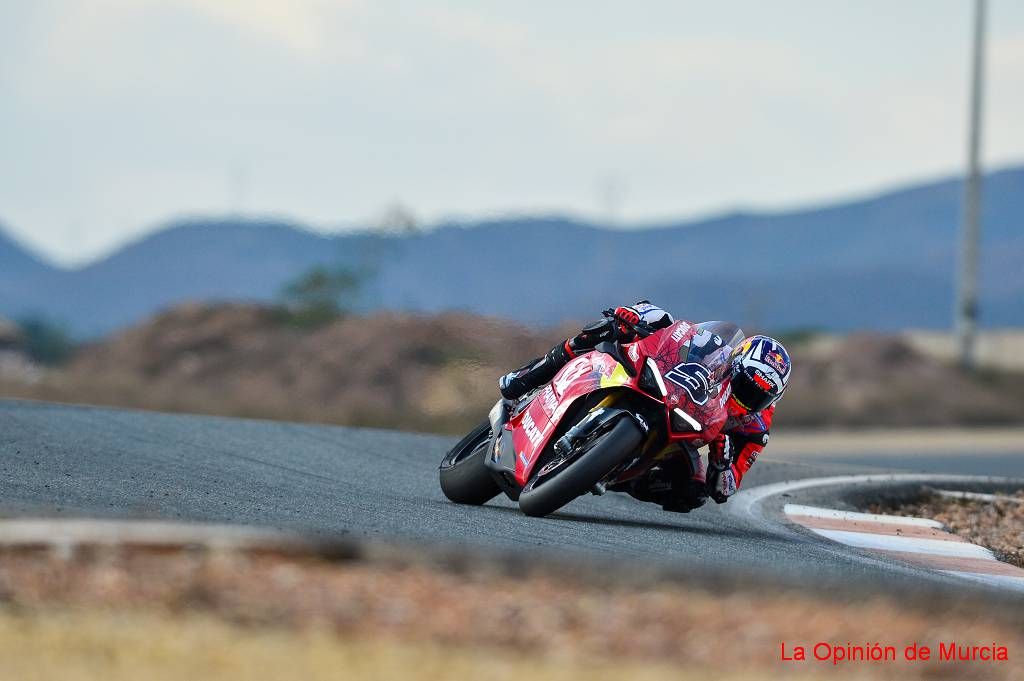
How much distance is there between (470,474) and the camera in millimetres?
9828

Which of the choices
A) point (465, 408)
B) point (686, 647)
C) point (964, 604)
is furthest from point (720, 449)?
point (465, 408)

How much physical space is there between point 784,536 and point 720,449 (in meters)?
0.68

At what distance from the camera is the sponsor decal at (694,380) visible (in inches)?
352

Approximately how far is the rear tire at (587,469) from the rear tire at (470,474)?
0.87 metres

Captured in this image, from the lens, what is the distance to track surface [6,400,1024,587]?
7566 millimetres

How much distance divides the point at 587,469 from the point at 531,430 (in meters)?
0.73

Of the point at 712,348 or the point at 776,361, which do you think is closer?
Answer: the point at 712,348

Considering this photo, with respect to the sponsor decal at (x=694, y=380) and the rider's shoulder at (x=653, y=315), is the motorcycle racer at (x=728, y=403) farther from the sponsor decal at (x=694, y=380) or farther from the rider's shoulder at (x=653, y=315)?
the sponsor decal at (x=694, y=380)

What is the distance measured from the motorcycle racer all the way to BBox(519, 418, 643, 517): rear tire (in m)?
0.57

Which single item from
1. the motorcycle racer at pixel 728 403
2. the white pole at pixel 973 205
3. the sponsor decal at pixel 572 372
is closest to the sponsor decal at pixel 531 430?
the sponsor decal at pixel 572 372

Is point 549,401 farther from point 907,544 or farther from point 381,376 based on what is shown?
point 381,376

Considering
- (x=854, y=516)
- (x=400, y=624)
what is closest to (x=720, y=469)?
(x=854, y=516)

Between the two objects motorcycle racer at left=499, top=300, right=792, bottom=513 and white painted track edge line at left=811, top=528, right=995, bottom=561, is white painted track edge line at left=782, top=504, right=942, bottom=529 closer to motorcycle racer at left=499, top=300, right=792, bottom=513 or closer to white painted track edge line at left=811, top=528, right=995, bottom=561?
white painted track edge line at left=811, top=528, right=995, bottom=561

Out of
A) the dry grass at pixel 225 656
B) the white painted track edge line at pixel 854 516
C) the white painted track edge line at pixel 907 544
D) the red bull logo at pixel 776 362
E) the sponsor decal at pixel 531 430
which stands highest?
the red bull logo at pixel 776 362
